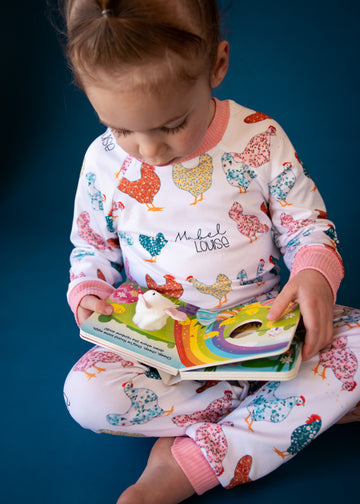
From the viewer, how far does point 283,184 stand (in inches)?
35.2

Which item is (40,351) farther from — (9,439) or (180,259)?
(180,259)

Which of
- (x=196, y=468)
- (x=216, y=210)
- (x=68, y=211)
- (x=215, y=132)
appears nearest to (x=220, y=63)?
(x=215, y=132)

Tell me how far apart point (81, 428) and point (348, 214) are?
80 centimetres

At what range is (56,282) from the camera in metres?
1.34

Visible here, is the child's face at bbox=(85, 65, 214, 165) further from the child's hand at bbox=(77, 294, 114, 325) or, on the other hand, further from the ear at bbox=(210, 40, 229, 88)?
the child's hand at bbox=(77, 294, 114, 325)

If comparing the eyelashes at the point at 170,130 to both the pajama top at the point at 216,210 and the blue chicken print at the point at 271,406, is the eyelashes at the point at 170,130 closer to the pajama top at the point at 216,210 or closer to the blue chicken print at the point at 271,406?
the pajama top at the point at 216,210

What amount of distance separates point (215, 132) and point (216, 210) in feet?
0.41

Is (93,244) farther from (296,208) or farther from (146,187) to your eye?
(296,208)

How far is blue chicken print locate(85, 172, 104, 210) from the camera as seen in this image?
3.15ft

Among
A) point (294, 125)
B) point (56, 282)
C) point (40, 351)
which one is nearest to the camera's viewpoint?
point (40, 351)

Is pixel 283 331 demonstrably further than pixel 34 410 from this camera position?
No

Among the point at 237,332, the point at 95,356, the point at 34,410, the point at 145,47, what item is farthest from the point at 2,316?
the point at 145,47

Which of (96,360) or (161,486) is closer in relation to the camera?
(161,486)

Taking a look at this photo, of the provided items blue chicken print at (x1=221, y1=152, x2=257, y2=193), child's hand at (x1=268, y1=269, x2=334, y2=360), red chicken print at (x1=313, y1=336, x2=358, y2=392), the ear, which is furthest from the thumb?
the ear
